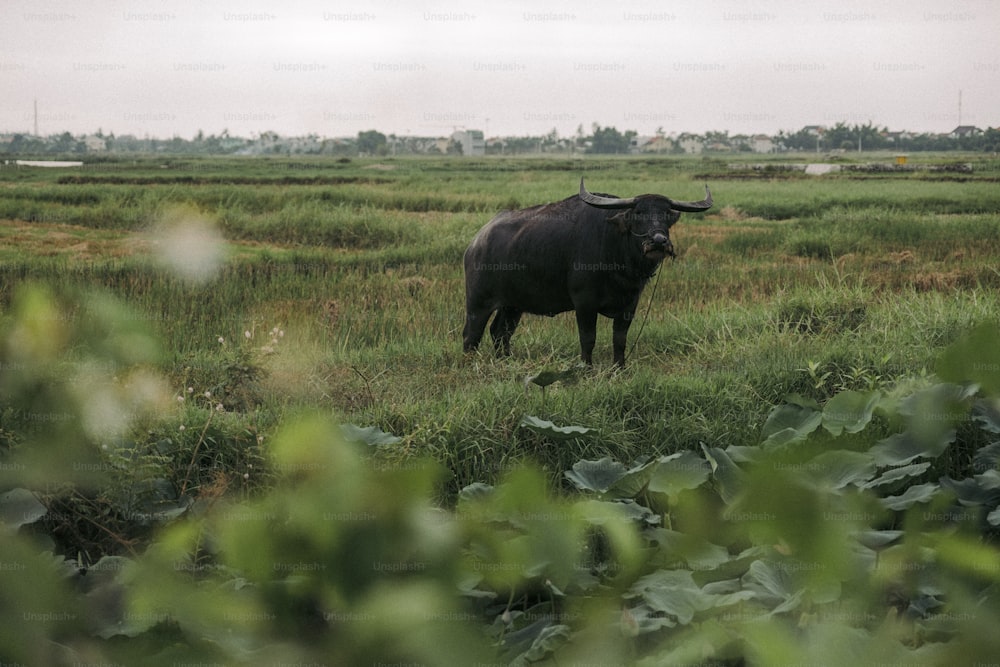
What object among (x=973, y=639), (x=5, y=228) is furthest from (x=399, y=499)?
(x=5, y=228)

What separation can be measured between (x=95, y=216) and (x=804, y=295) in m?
11.2

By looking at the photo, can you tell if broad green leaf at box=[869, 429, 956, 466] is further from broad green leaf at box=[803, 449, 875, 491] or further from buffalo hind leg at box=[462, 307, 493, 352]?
buffalo hind leg at box=[462, 307, 493, 352]

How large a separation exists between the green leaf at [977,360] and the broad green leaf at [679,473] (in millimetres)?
503

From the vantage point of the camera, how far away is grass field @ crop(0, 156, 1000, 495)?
14.5 ft

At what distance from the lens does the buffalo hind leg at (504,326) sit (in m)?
6.00

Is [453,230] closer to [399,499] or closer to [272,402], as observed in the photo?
[272,402]

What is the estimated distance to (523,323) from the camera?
711 centimetres

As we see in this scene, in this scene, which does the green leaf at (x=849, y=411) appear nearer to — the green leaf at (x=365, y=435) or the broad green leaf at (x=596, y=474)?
the broad green leaf at (x=596, y=474)

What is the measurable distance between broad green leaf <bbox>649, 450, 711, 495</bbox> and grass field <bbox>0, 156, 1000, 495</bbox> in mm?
609

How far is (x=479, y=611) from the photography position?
1.14m

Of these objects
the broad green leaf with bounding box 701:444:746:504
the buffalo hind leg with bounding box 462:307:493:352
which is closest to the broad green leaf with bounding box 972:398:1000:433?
the broad green leaf with bounding box 701:444:746:504

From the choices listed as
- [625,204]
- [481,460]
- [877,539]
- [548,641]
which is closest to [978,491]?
[877,539]

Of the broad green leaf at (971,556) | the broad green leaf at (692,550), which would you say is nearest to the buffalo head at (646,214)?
the broad green leaf at (692,550)

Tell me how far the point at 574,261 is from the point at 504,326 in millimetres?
836
